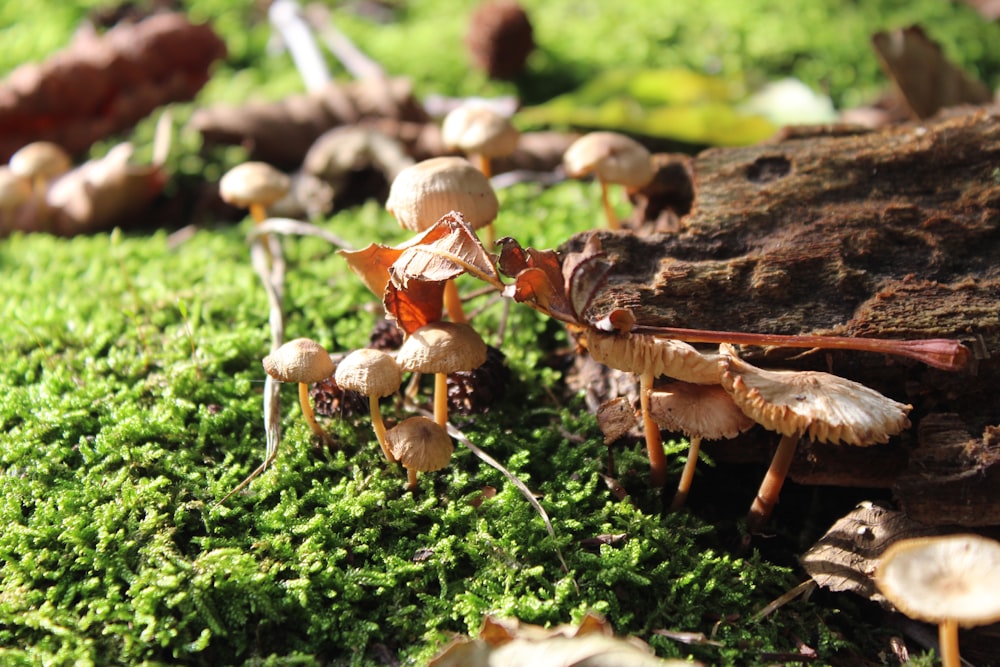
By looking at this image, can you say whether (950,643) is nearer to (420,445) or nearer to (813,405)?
(813,405)

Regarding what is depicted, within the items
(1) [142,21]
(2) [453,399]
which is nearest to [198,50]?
(1) [142,21]

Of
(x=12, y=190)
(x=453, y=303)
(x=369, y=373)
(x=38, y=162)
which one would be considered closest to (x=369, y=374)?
(x=369, y=373)

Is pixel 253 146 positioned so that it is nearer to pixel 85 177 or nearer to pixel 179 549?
pixel 85 177

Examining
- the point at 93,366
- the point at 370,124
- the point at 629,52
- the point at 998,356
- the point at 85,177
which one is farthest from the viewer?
the point at 629,52

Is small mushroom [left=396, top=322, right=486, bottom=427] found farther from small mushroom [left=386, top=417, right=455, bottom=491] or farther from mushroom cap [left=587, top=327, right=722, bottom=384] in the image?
mushroom cap [left=587, top=327, right=722, bottom=384]

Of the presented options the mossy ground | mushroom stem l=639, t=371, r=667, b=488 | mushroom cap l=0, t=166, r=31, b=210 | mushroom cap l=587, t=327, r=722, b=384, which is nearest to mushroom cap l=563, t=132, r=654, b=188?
the mossy ground
